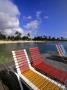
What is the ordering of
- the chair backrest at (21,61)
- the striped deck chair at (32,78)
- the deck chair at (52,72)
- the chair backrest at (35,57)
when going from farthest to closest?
the chair backrest at (35,57)
the chair backrest at (21,61)
the deck chair at (52,72)
the striped deck chair at (32,78)

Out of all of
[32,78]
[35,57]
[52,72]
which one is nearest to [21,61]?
[35,57]

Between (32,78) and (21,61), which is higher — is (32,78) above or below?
below

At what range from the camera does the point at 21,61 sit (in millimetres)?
6289

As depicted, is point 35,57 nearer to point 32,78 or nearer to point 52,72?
point 52,72

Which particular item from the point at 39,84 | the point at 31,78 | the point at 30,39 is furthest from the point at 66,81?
the point at 30,39

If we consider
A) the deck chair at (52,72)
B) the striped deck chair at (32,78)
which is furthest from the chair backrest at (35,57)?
the striped deck chair at (32,78)

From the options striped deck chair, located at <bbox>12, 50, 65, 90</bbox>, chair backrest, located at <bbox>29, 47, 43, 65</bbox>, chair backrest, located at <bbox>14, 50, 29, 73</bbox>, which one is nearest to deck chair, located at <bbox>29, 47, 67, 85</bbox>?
chair backrest, located at <bbox>29, 47, 43, 65</bbox>

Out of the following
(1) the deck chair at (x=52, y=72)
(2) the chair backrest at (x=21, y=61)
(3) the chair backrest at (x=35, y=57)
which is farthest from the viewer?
(3) the chair backrest at (x=35, y=57)

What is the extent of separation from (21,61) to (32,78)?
1.50m

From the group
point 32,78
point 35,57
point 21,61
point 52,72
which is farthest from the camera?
point 35,57

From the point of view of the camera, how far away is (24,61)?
21.3 feet

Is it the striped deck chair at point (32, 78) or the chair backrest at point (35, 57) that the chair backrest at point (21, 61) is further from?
the chair backrest at point (35, 57)

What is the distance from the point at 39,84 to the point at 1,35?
374ft

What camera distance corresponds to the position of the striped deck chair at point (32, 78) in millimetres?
4237
